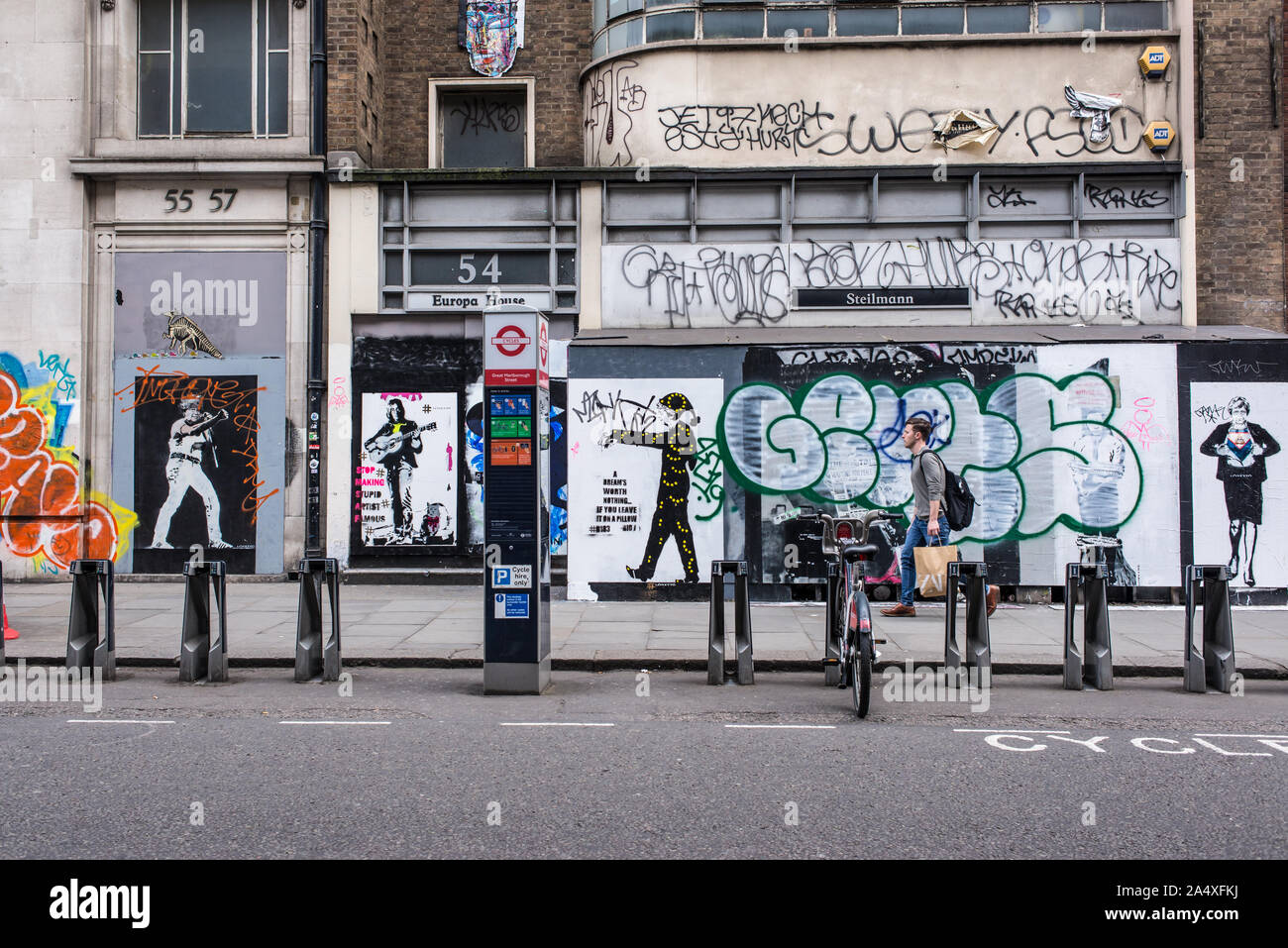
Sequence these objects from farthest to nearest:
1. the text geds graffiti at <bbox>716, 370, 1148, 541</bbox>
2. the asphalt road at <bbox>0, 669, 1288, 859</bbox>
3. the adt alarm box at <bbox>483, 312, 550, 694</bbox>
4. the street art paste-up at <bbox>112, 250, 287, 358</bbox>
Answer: the street art paste-up at <bbox>112, 250, 287, 358</bbox> < the text geds graffiti at <bbox>716, 370, 1148, 541</bbox> < the adt alarm box at <bbox>483, 312, 550, 694</bbox> < the asphalt road at <bbox>0, 669, 1288, 859</bbox>

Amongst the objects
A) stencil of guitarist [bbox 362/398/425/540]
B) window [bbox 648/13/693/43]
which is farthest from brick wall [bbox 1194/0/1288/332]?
stencil of guitarist [bbox 362/398/425/540]

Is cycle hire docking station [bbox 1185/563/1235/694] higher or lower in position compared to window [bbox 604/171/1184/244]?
lower

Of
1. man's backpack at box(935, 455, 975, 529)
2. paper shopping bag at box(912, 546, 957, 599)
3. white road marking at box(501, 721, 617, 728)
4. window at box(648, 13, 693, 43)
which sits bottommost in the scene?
white road marking at box(501, 721, 617, 728)

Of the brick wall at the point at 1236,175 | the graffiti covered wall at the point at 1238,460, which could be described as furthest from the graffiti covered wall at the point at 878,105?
the graffiti covered wall at the point at 1238,460

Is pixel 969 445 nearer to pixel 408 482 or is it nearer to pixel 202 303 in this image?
pixel 408 482

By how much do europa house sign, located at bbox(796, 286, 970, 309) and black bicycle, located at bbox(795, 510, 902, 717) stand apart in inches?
226

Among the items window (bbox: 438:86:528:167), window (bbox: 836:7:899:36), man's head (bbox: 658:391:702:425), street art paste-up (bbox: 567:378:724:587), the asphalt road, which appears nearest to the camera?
the asphalt road

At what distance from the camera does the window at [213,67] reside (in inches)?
583

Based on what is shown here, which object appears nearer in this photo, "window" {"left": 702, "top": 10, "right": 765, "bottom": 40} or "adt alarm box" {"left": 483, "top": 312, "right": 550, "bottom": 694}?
"adt alarm box" {"left": 483, "top": 312, "right": 550, "bottom": 694}

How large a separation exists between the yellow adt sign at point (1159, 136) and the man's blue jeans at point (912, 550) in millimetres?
6157

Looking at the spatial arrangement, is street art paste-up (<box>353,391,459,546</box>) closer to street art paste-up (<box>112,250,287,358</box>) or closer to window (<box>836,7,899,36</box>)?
street art paste-up (<box>112,250,287,358</box>)

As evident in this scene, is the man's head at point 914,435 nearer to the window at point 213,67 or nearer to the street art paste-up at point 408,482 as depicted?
the street art paste-up at point 408,482

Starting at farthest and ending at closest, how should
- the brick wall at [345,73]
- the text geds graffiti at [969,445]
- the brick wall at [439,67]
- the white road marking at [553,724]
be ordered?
the brick wall at [439,67], the brick wall at [345,73], the text geds graffiti at [969,445], the white road marking at [553,724]

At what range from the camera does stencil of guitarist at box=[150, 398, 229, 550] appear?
14.5 meters
